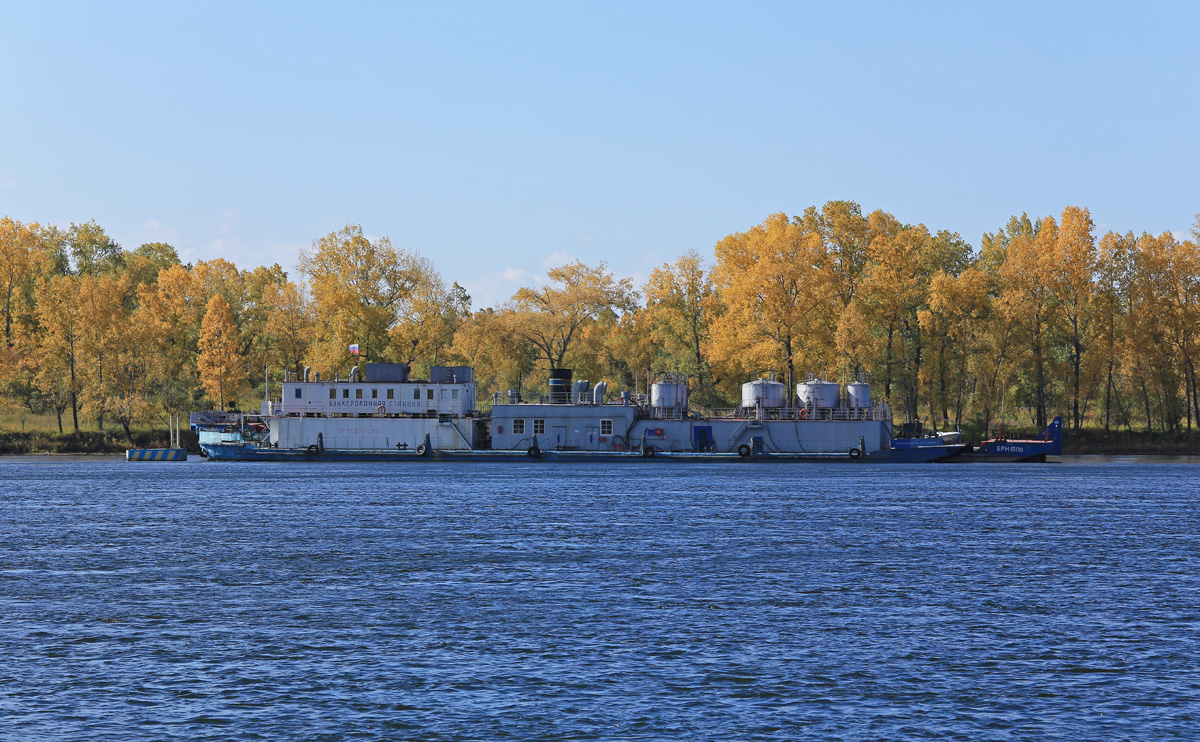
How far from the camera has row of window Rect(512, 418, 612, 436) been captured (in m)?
94.2

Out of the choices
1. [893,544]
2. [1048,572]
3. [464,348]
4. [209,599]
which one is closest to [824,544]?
[893,544]

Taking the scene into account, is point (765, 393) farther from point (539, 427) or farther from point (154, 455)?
point (154, 455)

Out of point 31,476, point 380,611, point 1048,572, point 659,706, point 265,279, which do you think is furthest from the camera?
point 265,279

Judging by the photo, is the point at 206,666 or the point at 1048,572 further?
the point at 1048,572

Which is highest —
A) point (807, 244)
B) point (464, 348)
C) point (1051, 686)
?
point (807, 244)

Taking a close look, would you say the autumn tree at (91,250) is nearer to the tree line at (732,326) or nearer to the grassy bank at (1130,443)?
the tree line at (732,326)

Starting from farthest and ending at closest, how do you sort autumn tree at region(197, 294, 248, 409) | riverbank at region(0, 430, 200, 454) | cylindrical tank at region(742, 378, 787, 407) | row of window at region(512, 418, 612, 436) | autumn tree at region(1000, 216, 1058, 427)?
autumn tree at region(197, 294, 248, 409)
riverbank at region(0, 430, 200, 454)
autumn tree at region(1000, 216, 1058, 427)
row of window at region(512, 418, 612, 436)
cylindrical tank at region(742, 378, 787, 407)

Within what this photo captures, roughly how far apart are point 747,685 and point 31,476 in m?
70.5

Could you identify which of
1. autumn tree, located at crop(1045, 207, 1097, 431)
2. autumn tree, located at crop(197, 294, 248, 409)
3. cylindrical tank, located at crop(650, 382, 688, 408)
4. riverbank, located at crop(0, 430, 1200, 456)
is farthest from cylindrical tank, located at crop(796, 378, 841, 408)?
autumn tree, located at crop(197, 294, 248, 409)

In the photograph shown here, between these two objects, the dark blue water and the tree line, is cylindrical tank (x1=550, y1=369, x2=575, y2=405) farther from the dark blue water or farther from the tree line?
the dark blue water

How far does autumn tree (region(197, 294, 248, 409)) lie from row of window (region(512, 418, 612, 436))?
99.7 feet

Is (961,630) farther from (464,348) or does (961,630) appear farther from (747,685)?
(464,348)

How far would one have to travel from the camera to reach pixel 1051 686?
20797 millimetres

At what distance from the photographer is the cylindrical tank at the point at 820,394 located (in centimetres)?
9269
